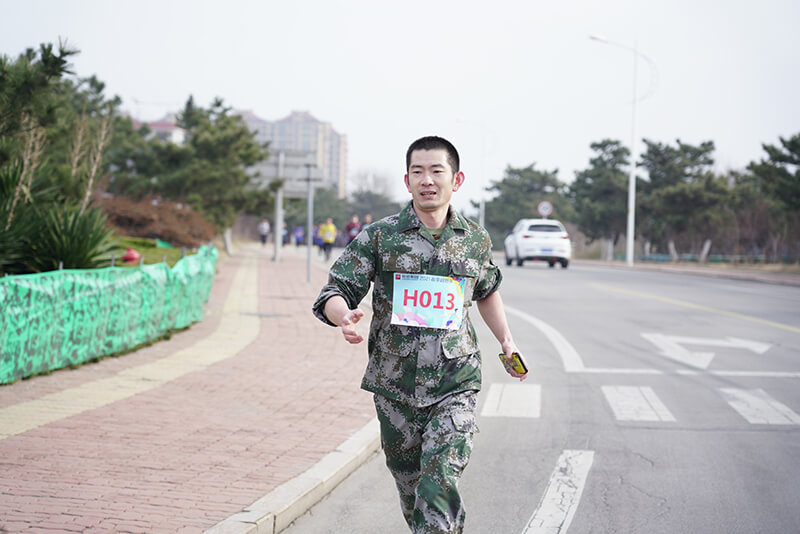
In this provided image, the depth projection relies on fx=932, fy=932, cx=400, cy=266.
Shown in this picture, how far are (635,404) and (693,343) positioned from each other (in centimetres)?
475

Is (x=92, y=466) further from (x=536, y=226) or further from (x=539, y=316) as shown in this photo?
(x=536, y=226)

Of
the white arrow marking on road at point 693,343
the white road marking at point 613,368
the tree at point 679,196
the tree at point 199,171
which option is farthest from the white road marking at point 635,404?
the tree at point 679,196

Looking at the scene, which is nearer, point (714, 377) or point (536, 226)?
point (714, 377)

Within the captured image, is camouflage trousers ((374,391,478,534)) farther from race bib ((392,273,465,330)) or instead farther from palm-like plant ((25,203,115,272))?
palm-like plant ((25,203,115,272))

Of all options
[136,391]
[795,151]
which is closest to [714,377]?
[136,391]

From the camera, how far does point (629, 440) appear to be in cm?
724

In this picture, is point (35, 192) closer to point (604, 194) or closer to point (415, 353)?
point (415, 353)

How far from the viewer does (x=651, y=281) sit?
90.2 ft

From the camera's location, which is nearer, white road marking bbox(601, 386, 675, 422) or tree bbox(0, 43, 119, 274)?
white road marking bbox(601, 386, 675, 422)

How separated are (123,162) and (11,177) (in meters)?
22.7

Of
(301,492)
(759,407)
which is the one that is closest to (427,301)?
(301,492)

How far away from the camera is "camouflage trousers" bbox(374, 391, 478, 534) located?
354cm

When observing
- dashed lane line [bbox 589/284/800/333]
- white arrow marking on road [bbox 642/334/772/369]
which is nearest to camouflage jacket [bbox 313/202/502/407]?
white arrow marking on road [bbox 642/334/772/369]

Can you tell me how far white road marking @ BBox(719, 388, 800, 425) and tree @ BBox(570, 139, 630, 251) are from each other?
163ft
